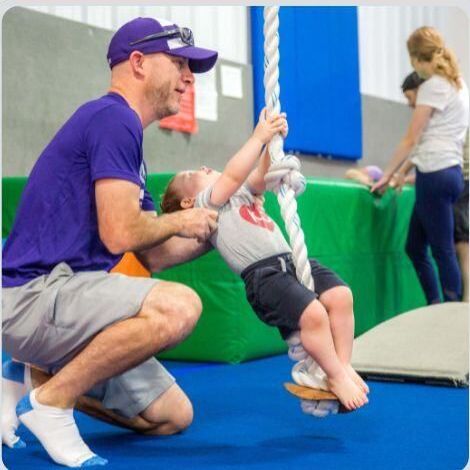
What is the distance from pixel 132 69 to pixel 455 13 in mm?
5930

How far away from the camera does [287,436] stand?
2.13 meters

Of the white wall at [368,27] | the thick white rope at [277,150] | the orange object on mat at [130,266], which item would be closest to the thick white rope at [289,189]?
the thick white rope at [277,150]

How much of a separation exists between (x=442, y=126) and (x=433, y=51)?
35cm

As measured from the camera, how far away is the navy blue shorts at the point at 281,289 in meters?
1.94

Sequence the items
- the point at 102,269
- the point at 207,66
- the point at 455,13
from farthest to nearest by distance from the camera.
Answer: the point at 455,13
the point at 207,66
the point at 102,269

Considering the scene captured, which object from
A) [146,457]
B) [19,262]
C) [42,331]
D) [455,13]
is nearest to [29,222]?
[19,262]

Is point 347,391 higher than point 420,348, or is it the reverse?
point 347,391

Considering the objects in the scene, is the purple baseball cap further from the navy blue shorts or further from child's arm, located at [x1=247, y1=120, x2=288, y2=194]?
the navy blue shorts

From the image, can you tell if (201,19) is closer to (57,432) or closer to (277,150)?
(277,150)

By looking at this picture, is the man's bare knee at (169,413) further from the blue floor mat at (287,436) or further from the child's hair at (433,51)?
the child's hair at (433,51)

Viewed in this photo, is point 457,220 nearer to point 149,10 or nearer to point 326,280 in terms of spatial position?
point 149,10

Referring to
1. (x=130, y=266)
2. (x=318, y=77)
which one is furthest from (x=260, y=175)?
(x=318, y=77)

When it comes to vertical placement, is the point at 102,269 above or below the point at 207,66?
below

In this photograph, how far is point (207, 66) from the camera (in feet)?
6.89
